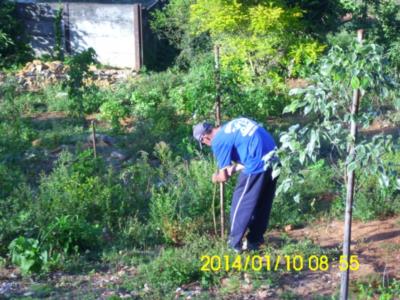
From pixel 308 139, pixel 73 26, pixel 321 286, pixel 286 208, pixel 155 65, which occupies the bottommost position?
pixel 321 286

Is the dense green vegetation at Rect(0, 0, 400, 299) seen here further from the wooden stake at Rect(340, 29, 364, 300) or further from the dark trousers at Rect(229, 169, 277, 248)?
the dark trousers at Rect(229, 169, 277, 248)

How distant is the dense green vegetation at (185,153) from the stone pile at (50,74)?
0.57 m

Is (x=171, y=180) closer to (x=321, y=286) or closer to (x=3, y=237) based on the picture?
(x=3, y=237)

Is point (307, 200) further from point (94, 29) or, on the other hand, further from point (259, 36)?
point (94, 29)

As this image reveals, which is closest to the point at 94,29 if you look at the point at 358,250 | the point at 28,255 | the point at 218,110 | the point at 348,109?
the point at 218,110

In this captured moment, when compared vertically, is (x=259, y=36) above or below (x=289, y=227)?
above

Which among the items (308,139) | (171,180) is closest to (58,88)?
(171,180)

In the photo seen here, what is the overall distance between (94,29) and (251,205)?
1165 centimetres

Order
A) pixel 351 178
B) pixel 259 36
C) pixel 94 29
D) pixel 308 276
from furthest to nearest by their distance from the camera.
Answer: pixel 94 29 → pixel 259 36 → pixel 308 276 → pixel 351 178

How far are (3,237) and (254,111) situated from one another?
18.1ft

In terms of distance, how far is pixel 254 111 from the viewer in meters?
11.1

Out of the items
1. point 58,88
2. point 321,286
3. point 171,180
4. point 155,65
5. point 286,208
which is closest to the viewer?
point 321,286

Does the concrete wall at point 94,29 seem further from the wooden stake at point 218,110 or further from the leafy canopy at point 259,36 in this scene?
the wooden stake at point 218,110
